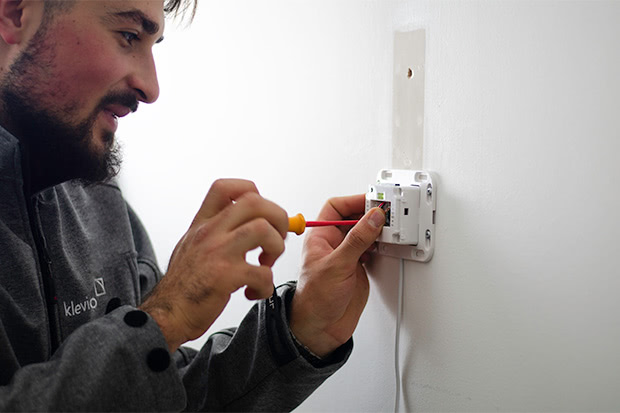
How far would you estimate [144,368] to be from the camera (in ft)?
1.99

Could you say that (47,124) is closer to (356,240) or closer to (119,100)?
(119,100)

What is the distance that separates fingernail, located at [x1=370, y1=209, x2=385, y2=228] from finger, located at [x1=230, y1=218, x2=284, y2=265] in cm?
23

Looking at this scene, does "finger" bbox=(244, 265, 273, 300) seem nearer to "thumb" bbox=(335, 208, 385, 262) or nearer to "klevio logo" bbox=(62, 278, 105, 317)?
"thumb" bbox=(335, 208, 385, 262)

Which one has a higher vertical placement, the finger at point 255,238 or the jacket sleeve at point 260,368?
the finger at point 255,238

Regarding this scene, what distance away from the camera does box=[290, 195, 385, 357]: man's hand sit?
2.77ft

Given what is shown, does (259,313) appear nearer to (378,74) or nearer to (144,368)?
(144,368)

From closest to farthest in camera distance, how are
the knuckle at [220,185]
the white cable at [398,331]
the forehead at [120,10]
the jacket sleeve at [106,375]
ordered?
the jacket sleeve at [106,375]
the knuckle at [220,185]
the forehead at [120,10]
the white cable at [398,331]

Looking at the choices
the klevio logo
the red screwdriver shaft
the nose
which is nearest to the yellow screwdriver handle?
the red screwdriver shaft

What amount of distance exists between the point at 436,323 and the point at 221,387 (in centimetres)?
39

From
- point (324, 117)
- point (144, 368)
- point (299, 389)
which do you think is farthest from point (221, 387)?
point (324, 117)

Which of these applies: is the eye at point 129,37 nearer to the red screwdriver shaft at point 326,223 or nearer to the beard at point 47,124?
the beard at point 47,124

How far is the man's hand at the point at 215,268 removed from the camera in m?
0.65

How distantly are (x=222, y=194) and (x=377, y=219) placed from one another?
0.28 meters

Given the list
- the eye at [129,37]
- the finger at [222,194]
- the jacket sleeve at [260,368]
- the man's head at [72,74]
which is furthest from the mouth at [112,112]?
the jacket sleeve at [260,368]
